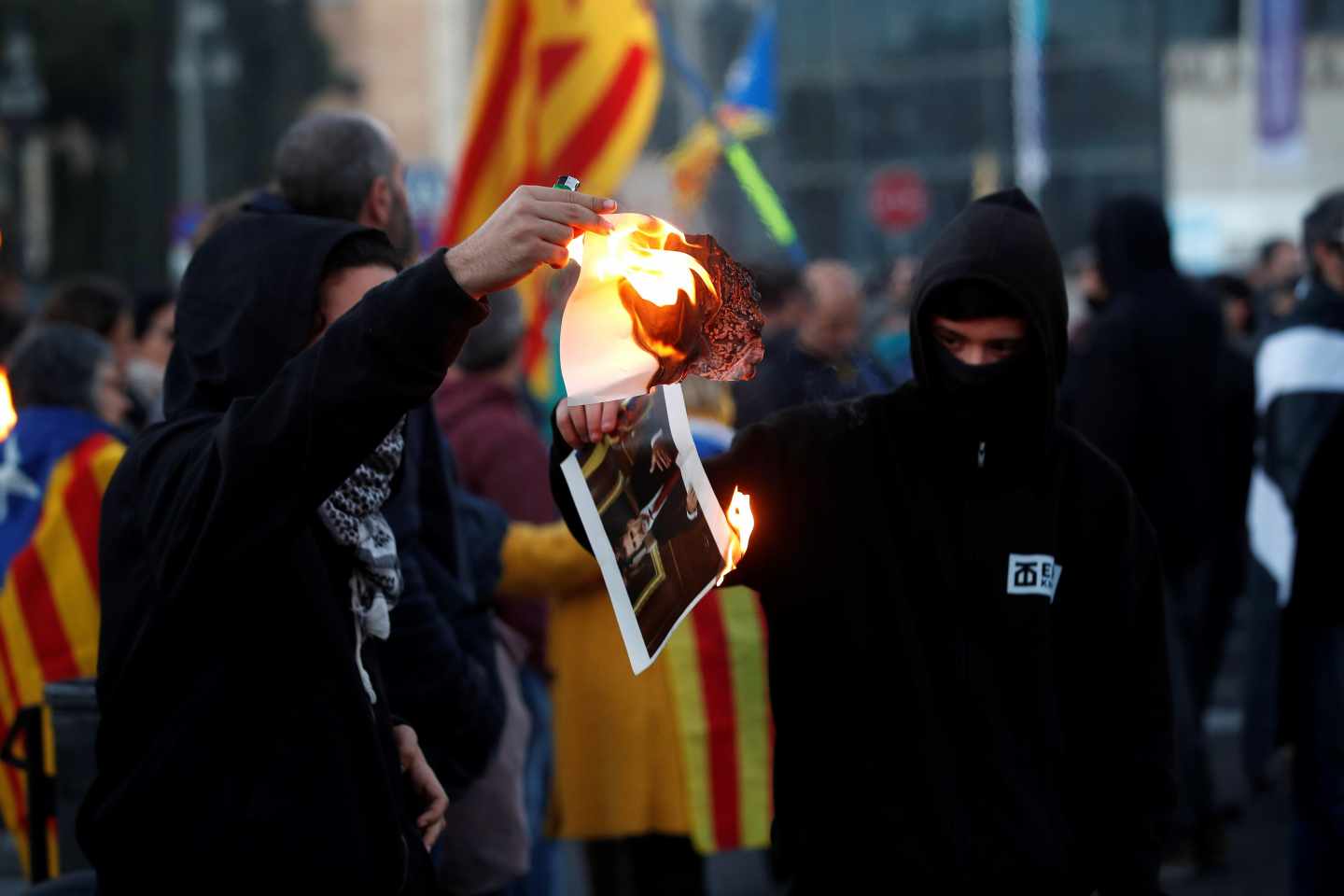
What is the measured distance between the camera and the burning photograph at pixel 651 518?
234 cm

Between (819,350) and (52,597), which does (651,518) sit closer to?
(52,597)

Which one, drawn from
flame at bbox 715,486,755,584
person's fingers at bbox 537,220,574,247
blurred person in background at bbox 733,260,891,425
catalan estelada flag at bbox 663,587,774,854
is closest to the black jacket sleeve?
person's fingers at bbox 537,220,574,247

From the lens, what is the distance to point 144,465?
7.80ft

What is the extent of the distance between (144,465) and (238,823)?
48 centimetres

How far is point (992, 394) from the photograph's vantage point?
2.88 meters

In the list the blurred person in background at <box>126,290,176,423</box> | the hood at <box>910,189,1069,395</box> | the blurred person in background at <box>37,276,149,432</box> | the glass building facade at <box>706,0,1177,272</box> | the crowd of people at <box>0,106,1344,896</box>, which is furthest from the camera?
the glass building facade at <box>706,0,1177,272</box>

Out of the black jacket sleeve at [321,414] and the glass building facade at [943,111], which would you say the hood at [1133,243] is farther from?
the glass building facade at [943,111]

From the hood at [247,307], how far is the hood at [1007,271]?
907 mm

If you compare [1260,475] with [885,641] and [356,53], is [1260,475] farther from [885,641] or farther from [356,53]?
[356,53]

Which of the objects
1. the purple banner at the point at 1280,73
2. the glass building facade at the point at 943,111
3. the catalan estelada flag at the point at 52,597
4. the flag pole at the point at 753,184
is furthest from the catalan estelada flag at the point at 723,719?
the purple banner at the point at 1280,73

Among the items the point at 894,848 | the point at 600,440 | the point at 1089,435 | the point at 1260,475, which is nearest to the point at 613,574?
the point at 600,440

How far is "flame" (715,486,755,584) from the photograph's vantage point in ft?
7.99

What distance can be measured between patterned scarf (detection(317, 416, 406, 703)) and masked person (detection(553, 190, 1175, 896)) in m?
0.55

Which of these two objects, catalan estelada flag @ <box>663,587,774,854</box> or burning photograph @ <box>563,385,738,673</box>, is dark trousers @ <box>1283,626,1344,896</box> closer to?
catalan estelada flag @ <box>663,587,774,854</box>
